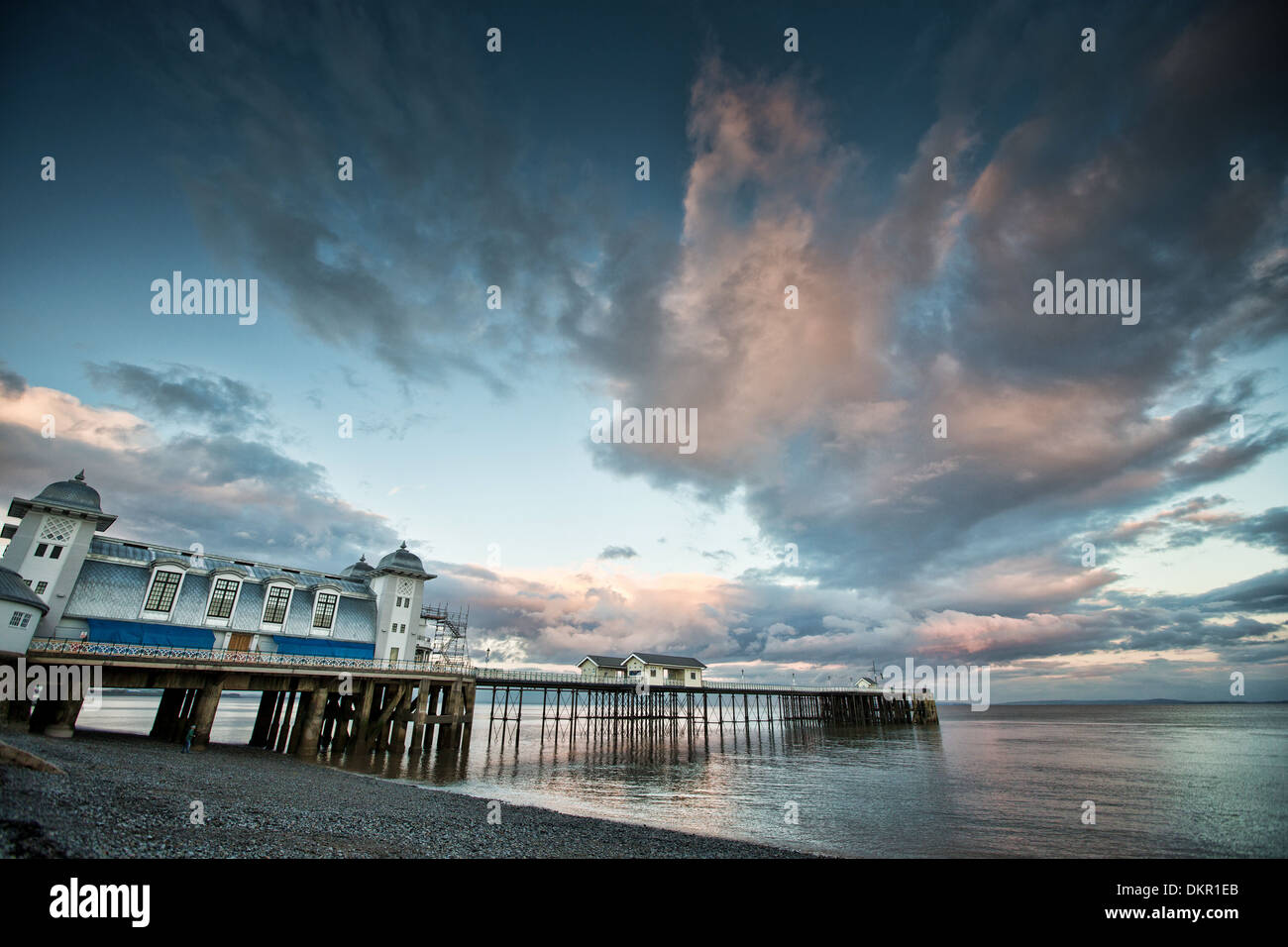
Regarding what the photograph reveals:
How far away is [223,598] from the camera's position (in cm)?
3334

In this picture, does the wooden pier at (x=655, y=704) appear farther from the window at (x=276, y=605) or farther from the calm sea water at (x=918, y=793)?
the window at (x=276, y=605)

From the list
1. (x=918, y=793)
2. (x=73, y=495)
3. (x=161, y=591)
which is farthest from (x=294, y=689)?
(x=918, y=793)

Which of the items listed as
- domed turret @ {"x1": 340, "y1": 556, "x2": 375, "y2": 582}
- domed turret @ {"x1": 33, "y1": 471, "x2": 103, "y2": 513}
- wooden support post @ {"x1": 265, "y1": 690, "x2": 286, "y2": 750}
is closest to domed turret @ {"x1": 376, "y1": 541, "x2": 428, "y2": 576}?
domed turret @ {"x1": 340, "y1": 556, "x2": 375, "y2": 582}

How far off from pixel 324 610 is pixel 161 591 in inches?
341

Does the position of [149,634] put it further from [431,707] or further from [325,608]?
[431,707]

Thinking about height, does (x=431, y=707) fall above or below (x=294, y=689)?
below

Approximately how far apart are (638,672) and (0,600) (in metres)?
48.4

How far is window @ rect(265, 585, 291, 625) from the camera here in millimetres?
34672

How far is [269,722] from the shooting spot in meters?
38.4

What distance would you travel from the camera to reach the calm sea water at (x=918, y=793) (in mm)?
20016

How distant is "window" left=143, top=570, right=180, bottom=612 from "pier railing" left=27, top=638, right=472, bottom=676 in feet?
9.31
